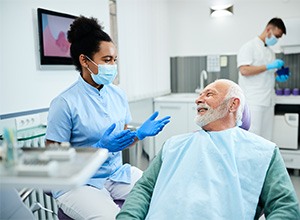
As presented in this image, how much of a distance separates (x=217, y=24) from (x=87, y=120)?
277cm

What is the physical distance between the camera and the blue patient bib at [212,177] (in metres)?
1.09

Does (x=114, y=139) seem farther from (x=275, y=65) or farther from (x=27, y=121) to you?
(x=275, y=65)

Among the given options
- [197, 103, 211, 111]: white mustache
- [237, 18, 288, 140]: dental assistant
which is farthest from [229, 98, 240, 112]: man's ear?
[237, 18, 288, 140]: dental assistant

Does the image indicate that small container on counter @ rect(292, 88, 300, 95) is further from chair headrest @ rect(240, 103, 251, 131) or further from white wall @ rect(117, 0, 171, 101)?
chair headrest @ rect(240, 103, 251, 131)

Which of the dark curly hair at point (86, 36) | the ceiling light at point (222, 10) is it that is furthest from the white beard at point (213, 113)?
the ceiling light at point (222, 10)

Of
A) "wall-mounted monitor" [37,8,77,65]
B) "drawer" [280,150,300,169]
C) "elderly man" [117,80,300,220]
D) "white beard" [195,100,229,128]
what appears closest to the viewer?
"elderly man" [117,80,300,220]

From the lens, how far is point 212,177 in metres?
1.15

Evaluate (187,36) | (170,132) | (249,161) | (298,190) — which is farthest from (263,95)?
(249,161)

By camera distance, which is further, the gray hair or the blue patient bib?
the gray hair

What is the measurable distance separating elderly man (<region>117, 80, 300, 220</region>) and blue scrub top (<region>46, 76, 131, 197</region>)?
267 mm

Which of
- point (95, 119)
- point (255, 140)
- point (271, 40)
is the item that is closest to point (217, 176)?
point (255, 140)

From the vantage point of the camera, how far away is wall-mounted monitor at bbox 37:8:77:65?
1.95 meters

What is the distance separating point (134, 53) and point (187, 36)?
1.13m

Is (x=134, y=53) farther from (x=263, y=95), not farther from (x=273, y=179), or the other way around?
(x=273, y=179)
